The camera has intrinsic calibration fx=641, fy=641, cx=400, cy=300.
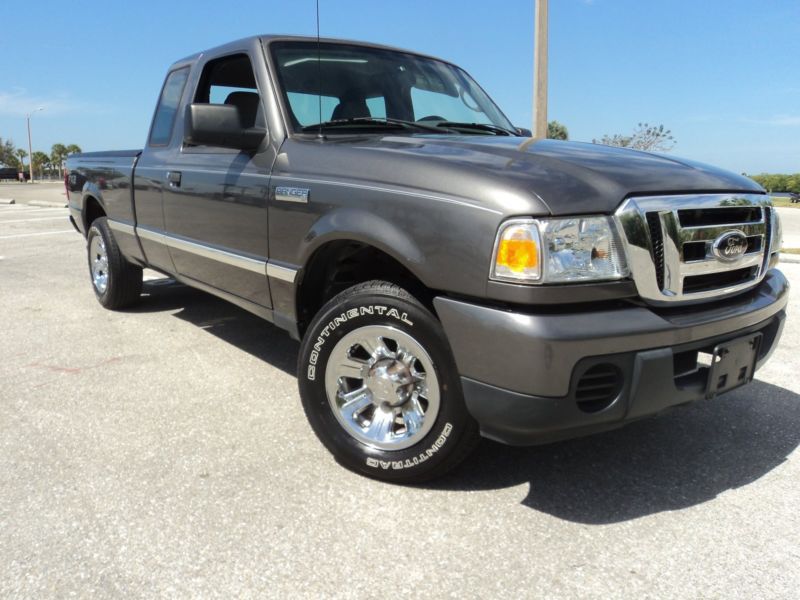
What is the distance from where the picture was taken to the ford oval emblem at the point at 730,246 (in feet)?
7.48

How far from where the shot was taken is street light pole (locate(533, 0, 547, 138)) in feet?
27.2

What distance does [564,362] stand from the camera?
A: 1.98m

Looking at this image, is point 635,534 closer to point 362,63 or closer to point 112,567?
point 112,567

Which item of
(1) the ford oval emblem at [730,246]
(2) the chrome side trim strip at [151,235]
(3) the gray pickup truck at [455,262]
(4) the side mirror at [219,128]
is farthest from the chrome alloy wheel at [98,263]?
(1) the ford oval emblem at [730,246]

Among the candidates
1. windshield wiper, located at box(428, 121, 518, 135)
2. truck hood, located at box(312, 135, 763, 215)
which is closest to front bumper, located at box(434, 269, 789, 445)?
truck hood, located at box(312, 135, 763, 215)

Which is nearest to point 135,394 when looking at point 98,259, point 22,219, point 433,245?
point 433,245

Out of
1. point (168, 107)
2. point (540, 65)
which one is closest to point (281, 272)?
point (168, 107)

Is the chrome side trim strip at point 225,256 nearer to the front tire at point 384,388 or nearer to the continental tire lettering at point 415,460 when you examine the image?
the front tire at point 384,388

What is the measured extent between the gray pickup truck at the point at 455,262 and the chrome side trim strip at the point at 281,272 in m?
0.01

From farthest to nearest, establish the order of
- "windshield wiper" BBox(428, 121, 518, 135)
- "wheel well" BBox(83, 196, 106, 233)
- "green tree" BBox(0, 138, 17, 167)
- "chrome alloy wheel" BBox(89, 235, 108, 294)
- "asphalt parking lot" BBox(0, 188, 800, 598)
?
1. "green tree" BBox(0, 138, 17, 167)
2. "wheel well" BBox(83, 196, 106, 233)
3. "chrome alloy wheel" BBox(89, 235, 108, 294)
4. "windshield wiper" BBox(428, 121, 518, 135)
5. "asphalt parking lot" BBox(0, 188, 800, 598)

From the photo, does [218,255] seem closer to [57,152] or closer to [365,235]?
[365,235]

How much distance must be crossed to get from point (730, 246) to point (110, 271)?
455 centimetres

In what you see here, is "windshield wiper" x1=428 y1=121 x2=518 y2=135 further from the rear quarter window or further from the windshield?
the rear quarter window

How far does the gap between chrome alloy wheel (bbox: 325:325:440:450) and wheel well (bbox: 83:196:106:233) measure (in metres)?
3.78
